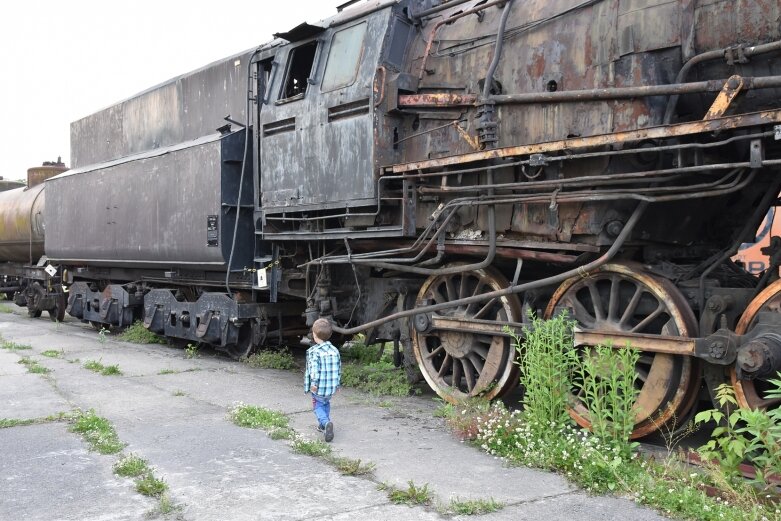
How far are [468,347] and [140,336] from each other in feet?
A: 22.9

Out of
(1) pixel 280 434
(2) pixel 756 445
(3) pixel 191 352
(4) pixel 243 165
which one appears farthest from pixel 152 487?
(3) pixel 191 352

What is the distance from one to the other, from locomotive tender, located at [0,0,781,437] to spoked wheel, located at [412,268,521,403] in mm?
22

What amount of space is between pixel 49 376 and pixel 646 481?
6.70m

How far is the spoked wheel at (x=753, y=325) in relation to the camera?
421cm

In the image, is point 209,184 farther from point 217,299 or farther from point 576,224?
point 576,224

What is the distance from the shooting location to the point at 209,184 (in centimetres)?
872

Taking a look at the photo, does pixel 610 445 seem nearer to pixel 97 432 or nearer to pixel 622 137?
pixel 622 137

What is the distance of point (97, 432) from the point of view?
208 inches

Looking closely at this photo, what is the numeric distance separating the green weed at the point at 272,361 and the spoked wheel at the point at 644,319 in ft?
13.6

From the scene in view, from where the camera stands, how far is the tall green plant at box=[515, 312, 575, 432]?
472 cm

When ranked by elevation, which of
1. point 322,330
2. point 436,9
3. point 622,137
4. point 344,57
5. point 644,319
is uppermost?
point 436,9

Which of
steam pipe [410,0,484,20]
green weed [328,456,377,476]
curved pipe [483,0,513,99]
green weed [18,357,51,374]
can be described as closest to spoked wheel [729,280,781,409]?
green weed [328,456,377,476]

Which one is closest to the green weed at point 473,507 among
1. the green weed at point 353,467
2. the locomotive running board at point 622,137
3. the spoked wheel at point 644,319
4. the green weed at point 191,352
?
the green weed at point 353,467

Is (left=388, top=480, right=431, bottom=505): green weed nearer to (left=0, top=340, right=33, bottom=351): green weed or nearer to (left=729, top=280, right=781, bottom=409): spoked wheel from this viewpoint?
(left=729, top=280, right=781, bottom=409): spoked wheel
